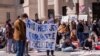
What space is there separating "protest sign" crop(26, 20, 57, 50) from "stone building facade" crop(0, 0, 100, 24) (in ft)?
72.2

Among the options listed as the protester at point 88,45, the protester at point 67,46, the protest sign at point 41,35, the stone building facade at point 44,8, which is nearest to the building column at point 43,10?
the stone building facade at point 44,8

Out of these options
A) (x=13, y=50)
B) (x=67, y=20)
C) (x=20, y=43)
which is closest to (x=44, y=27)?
(x=20, y=43)

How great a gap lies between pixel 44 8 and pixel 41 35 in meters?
30.6

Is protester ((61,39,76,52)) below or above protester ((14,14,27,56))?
below

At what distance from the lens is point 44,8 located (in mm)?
48562

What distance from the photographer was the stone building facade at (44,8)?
45.7m

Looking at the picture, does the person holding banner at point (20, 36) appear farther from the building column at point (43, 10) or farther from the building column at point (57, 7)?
the building column at point (43, 10)

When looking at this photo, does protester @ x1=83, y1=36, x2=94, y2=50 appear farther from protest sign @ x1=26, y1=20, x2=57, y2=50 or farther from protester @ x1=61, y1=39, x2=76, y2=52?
protest sign @ x1=26, y1=20, x2=57, y2=50

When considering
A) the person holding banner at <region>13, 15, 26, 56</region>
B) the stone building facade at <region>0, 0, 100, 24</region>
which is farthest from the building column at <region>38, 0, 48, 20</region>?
the person holding banner at <region>13, 15, 26, 56</region>

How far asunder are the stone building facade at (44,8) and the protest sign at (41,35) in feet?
72.2

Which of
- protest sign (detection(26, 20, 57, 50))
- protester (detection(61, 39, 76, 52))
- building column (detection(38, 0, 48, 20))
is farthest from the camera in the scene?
building column (detection(38, 0, 48, 20))

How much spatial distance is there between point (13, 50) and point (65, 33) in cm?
350

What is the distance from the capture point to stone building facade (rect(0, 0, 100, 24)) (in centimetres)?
4569

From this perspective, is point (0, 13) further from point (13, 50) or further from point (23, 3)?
point (13, 50)
